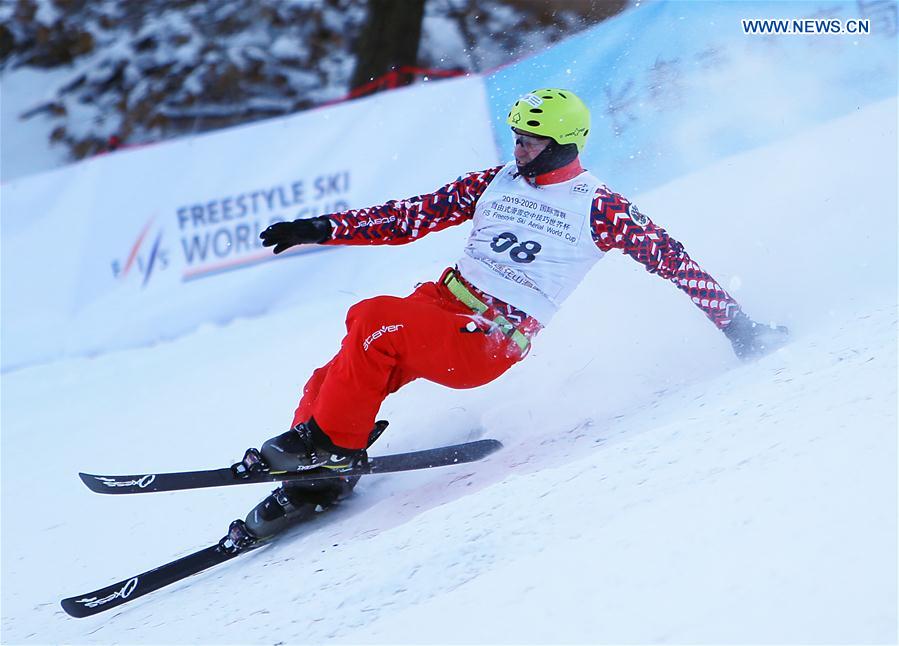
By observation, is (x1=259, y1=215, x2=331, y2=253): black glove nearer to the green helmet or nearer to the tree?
the green helmet

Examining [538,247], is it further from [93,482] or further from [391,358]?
[93,482]

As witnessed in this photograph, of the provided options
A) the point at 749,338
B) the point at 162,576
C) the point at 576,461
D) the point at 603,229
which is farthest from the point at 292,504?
the point at 749,338

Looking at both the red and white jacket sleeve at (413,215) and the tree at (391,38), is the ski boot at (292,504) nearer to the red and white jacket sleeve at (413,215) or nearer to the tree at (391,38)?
the red and white jacket sleeve at (413,215)

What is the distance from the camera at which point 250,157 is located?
7082mm

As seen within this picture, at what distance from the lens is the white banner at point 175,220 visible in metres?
6.97

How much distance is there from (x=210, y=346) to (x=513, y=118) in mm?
3442

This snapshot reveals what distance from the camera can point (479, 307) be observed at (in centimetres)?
393

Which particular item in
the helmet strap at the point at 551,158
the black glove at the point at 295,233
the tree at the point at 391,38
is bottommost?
the helmet strap at the point at 551,158

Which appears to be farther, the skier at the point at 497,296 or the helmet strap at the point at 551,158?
the helmet strap at the point at 551,158

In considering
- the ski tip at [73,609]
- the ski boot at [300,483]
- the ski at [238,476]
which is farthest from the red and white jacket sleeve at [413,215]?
the ski tip at [73,609]

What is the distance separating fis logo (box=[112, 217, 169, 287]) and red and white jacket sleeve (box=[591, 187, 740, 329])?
403 centimetres

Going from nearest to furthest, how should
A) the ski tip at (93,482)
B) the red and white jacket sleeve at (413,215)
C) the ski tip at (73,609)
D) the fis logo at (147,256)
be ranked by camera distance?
the ski tip at (73,609), the ski tip at (93,482), the red and white jacket sleeve at (413,215), the fis logo at (147,256)

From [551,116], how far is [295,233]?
1.05 meters

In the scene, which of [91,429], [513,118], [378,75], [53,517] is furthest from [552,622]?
[378,75]
